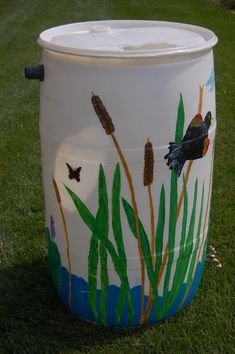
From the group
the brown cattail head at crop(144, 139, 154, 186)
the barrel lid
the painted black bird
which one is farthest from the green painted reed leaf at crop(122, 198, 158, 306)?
the barrel lid

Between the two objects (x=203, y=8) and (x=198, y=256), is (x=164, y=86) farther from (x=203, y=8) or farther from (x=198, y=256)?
(x=203, y=8)

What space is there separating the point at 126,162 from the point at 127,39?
510mm

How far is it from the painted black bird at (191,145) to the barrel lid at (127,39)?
10.5 inches

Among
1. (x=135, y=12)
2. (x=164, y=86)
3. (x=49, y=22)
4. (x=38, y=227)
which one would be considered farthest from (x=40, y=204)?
(x=135, y=12)

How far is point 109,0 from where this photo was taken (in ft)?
36.4

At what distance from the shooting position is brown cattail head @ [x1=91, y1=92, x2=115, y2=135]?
6.02 ft

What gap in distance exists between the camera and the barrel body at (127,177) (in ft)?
6.02

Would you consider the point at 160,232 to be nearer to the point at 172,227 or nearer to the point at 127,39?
the point at 172,227

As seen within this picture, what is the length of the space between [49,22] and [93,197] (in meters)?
7.63

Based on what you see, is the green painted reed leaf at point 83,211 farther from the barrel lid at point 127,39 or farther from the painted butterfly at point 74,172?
the barrel lid at point 127,39

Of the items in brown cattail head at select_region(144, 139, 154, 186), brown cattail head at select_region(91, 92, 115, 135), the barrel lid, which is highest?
the barrel lid

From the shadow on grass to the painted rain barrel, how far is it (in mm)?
71

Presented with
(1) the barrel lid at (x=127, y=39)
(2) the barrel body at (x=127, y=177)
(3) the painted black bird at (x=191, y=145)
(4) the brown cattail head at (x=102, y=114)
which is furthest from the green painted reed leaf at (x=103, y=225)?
(1) the barrel lid at (x=127, y=39)

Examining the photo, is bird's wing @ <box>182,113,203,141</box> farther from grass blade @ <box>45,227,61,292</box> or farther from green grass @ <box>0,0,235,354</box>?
green grass @ <box>0,0,235,354</box>
